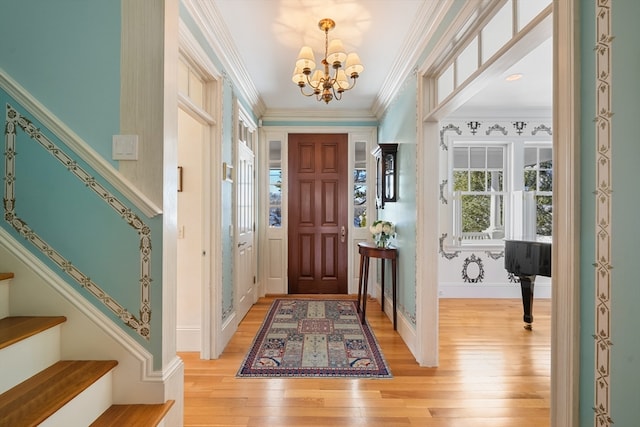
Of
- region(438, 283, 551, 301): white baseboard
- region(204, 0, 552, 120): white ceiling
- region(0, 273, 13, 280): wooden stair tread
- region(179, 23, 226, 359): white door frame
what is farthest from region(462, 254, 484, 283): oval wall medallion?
region(0, 273, 13, 280): wooden stair tread

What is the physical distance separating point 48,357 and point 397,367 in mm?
2225

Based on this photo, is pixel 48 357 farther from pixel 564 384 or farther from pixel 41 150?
pixel 564 384

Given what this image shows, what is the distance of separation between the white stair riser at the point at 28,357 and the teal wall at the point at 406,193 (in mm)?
2477

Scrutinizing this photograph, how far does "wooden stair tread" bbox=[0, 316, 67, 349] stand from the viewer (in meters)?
1.26

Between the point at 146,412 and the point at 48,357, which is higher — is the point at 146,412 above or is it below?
below

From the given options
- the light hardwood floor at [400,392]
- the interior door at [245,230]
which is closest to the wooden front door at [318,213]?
the interior door at [245,230]

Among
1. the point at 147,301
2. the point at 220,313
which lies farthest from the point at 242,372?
the point at 147,301

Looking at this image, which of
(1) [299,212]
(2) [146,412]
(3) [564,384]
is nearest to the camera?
(3) [564,384]

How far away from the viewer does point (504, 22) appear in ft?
5.45

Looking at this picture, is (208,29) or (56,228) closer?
(56,228)

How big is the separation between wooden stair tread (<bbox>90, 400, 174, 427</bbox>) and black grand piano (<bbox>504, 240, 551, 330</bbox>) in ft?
10.7

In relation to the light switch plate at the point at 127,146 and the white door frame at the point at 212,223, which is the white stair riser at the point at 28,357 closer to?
the light switch plate at the point at 127,146

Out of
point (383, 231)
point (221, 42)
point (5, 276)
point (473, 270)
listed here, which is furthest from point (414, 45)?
point (473, 270)

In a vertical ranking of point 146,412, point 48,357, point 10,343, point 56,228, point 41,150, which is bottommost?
point 146,412
